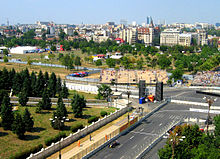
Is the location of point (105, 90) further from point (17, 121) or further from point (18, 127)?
point (18, 127)

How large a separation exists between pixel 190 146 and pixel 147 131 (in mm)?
12548

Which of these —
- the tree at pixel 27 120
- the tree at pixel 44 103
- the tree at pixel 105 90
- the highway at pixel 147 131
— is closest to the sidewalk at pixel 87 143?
the highway at pixel 147 131

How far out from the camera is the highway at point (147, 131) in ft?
132

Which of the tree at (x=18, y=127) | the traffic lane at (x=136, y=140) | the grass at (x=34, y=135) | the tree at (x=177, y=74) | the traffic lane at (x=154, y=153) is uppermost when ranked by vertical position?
the tree at (x=177, y=74)

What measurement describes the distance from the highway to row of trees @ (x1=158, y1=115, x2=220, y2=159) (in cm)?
577

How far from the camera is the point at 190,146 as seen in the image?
124 ft

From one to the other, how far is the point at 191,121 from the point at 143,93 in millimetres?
17749

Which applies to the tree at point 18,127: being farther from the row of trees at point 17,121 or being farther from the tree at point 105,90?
the tree at point 105,90

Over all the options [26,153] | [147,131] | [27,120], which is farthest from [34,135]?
[147,131]

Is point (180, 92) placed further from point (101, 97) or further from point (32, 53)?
point (32, 53)

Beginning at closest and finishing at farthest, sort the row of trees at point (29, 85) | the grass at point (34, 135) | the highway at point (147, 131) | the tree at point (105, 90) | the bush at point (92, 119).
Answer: the highway at point (147, 131) → the grass at point (34, 135) → the bush at point (92, 119) → the row of trees at point (29, 85) → the tree at point (105, 90)

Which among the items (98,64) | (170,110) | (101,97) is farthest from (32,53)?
(170,110)

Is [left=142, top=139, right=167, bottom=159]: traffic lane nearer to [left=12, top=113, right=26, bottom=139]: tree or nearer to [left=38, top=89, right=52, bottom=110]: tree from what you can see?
[left=12, top=113, right=26, bottom=139]: tree

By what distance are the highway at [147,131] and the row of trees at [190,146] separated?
18.9 feet
